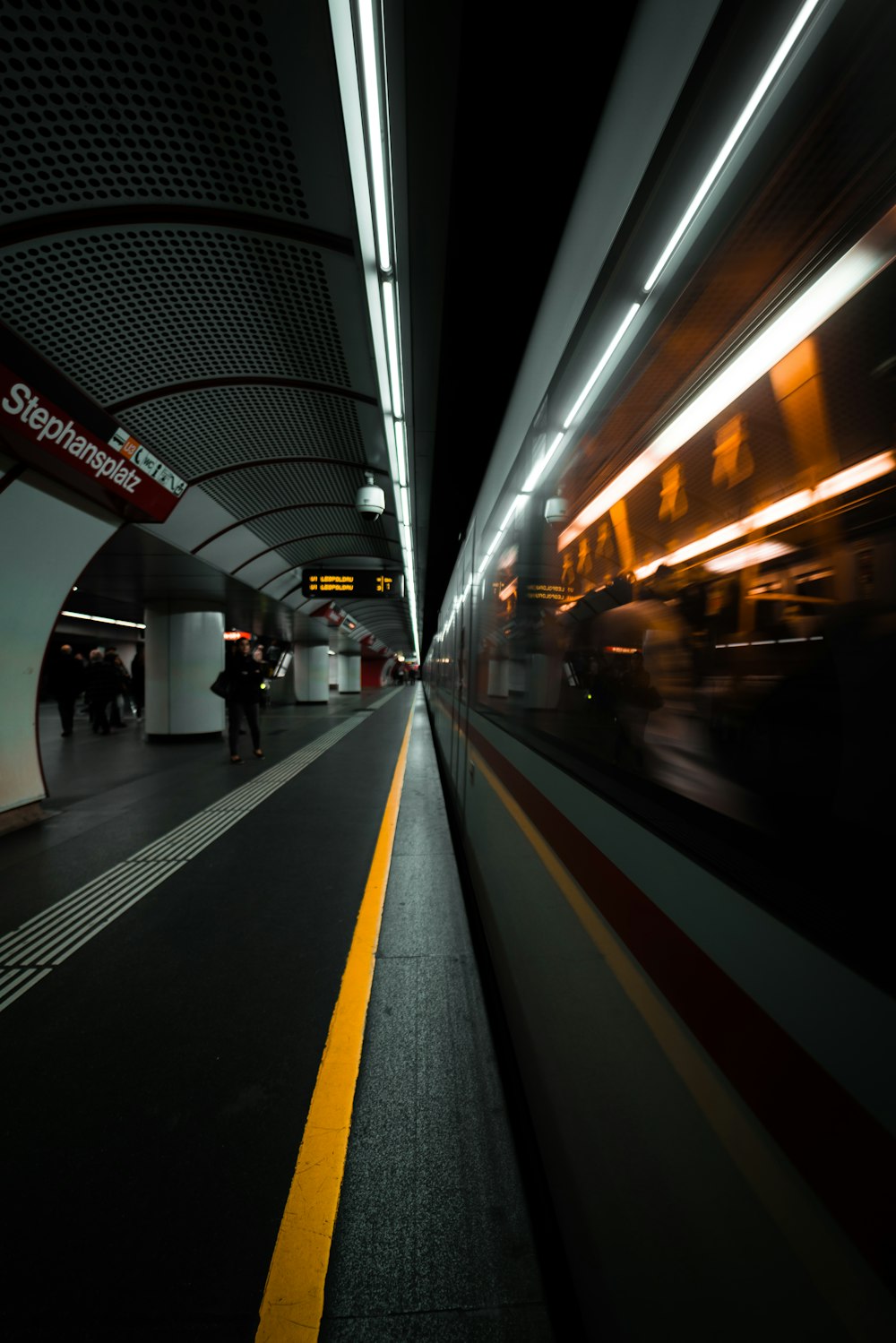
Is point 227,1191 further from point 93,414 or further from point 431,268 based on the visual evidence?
point 93,414

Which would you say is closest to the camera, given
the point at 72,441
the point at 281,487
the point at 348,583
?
the point at 72,441

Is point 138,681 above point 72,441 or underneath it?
underneath

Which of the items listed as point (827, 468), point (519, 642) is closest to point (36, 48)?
point (519, 642)

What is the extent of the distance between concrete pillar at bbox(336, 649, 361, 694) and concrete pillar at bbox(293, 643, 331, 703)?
28.0 feet

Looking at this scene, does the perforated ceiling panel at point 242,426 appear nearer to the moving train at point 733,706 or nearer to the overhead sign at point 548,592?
the overhead sign at point 548,592

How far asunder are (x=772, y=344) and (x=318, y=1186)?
2248 mm

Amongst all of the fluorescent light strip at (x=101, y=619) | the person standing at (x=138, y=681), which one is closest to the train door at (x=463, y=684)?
the person standing at (x=138, y=681)

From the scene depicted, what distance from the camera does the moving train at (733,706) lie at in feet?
2.17

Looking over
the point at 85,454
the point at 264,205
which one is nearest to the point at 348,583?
the point at 85,454

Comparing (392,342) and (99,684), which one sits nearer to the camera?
(392,342)

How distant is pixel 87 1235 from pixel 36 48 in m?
4.23

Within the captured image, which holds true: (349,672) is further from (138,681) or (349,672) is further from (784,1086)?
(784,1086)

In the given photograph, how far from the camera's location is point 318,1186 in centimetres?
152

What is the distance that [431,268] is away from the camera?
3.10 metres
